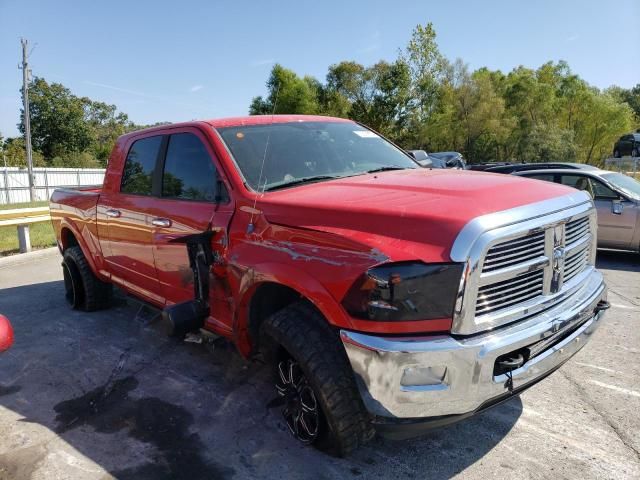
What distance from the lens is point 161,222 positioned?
12.6 feet

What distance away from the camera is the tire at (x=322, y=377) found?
8.16ft

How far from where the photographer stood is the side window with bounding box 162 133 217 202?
11.5 ft

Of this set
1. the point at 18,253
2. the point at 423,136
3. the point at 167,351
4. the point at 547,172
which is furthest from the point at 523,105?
the point at 167,351

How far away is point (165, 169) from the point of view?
13.3 feet

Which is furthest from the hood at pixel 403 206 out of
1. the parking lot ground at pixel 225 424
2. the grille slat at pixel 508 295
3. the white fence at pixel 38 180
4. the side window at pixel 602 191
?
the white fence at pixel 38 180

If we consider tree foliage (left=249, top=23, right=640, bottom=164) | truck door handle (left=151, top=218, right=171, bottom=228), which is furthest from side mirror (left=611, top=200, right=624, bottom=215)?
tree foliage (left=249, top=23, right=640, bottom=164)

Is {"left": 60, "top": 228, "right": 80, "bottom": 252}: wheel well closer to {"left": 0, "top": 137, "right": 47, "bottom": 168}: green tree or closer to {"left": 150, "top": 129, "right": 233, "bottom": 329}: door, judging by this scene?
{"left": 150, "top": 129, "right": 233, "bottom": 329}: door

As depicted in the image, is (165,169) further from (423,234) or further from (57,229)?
(57,229)

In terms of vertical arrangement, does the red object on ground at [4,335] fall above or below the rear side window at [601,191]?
below

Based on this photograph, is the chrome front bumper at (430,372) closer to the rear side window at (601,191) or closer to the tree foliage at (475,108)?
the rear side window at (601,191)

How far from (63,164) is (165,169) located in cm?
5300

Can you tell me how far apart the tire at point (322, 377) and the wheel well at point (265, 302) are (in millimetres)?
254

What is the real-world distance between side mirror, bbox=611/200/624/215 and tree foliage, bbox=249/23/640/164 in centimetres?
2264

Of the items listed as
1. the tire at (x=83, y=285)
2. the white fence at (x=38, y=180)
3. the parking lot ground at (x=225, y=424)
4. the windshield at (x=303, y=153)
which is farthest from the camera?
the white fence at (x=38, y=180)
